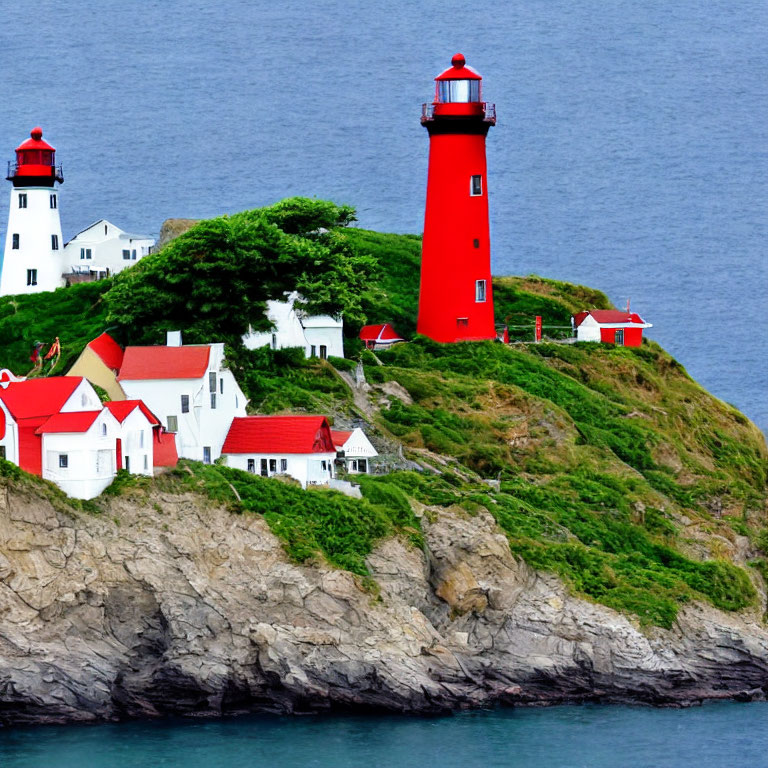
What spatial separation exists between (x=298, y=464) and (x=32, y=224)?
19.4 m

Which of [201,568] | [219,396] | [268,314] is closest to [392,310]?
[268,314]

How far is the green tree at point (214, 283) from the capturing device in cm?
8294

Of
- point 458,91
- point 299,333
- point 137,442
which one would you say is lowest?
point 137,442

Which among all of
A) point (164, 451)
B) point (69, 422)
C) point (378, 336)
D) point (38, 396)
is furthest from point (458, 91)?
point (69, 422)

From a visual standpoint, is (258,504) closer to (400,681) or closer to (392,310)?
(400,681)

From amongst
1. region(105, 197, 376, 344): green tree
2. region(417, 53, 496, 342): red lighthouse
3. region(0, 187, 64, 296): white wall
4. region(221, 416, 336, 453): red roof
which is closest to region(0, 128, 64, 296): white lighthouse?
region(0, 187, 64, 296): white wall

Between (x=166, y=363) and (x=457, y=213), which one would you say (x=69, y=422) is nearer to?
(x=166, y=363)

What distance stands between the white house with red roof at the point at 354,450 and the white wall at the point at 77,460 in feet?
29.4

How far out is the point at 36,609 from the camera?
70.6 m

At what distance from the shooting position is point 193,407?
7744 centimetres

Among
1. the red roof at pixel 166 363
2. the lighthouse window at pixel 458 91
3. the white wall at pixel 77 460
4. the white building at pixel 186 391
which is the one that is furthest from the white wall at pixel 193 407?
the lighthouse window at pixel 458 91

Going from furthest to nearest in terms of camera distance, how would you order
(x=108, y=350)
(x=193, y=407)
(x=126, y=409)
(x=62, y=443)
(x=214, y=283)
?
(x=214, y=283)
(x=108, y=350)
(x=193, y=407)
(x=126, y=409)
(x=62, y=443)

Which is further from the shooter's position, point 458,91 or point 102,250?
point 102,250

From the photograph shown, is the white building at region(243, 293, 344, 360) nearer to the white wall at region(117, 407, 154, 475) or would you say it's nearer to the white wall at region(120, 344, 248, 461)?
the white wall at region(120, 344, 248, 461)
